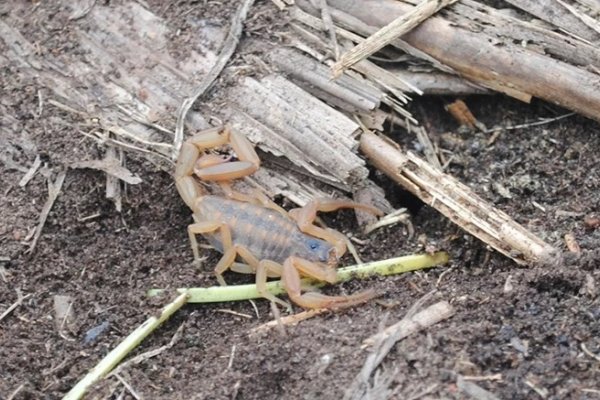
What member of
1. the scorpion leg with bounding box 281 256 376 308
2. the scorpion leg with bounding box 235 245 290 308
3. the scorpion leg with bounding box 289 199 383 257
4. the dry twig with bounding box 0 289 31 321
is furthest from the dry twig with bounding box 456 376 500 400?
the dry twig with bounding box 0 289 31 321

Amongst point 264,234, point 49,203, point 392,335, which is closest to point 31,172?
point 49,203

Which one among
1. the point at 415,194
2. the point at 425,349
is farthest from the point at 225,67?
the point at 425,349

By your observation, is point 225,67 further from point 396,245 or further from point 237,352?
point 237,352

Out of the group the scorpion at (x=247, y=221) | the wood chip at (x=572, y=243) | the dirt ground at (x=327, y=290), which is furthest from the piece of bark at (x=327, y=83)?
the wood chip at (x=572, y=243)

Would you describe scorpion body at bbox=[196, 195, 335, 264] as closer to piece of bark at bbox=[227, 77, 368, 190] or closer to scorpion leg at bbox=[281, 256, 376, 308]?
scorpion leg at bbox=[281, 256, 376, 308]

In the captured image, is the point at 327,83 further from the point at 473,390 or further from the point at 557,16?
the point at 473,390

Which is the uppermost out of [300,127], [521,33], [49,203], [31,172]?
[521,33]
